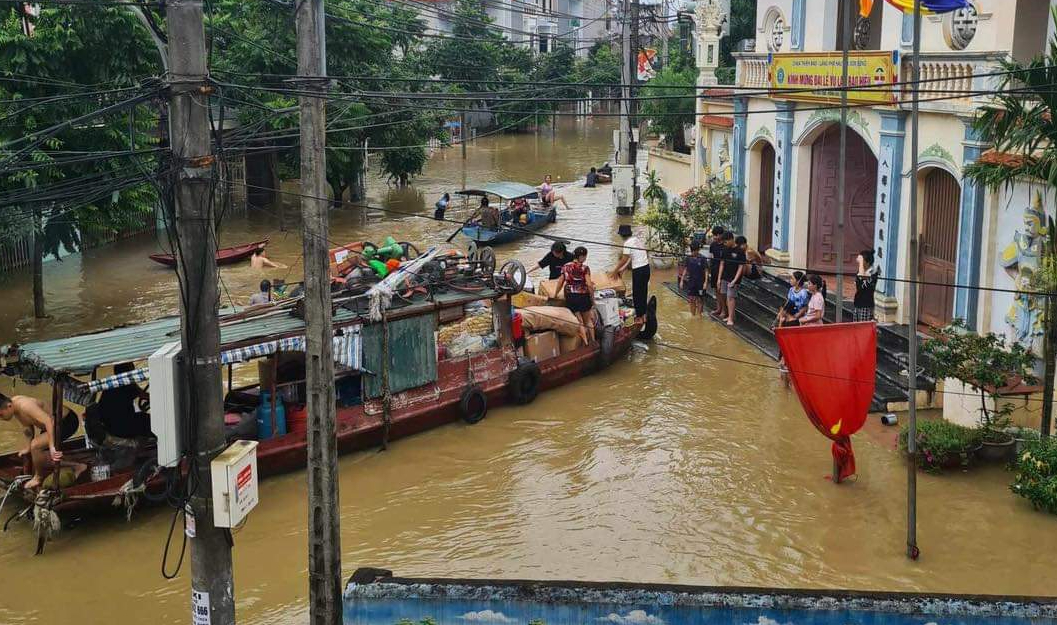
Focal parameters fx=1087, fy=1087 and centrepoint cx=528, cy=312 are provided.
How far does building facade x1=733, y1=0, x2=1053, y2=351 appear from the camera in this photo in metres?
13.8

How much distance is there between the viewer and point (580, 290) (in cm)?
1622

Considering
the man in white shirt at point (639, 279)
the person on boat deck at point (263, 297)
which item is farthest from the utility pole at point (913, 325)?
the person on boat deck at point (263, 297)

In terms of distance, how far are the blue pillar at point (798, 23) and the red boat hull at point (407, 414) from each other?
681 centimetres

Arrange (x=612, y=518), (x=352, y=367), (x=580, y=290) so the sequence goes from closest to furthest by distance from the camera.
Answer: (x=612, y=518) < (x=352, y=367) < (x=580, y=290)

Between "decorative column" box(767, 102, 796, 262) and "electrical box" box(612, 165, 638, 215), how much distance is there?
35.8ft

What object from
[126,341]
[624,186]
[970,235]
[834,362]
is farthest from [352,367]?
[624,186]

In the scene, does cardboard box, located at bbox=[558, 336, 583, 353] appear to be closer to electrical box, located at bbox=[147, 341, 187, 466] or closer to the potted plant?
the potted plant

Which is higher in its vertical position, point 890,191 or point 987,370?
point 890,191

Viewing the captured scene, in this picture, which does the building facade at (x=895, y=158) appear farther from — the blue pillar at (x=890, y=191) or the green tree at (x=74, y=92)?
the green tree at (x=74, y=92)

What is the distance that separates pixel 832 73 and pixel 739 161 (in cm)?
558

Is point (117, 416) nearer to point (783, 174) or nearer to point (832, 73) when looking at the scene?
point (832, 73)

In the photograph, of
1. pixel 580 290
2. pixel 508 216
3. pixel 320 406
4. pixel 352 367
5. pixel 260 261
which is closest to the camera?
pixel 320 406

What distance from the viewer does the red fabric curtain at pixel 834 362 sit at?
36.4 feet

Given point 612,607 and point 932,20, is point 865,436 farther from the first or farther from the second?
point 612,607
